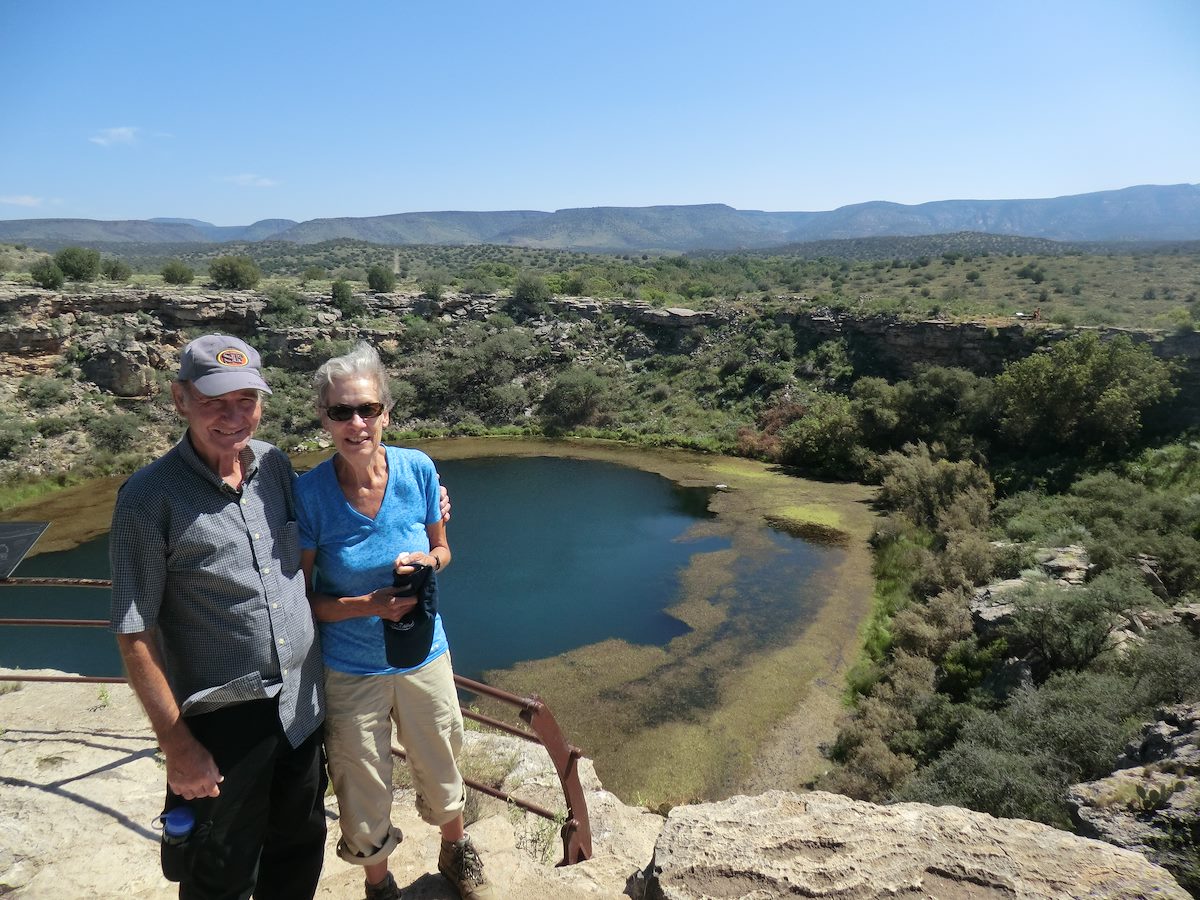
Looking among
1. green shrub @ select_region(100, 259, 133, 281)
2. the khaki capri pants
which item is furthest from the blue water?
green shrub @ select_region(100, 259, 133, 281)

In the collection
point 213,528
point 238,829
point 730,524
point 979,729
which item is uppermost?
point 213,528

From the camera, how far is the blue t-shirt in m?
2.62

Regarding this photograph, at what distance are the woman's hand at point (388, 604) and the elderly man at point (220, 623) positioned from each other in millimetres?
229

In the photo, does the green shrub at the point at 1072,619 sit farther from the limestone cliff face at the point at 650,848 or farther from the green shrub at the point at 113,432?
the green shrub at the point at 113,432

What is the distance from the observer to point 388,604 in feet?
8.50

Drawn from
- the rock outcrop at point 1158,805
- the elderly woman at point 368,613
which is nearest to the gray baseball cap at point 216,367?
the elderly woman at point 368,613

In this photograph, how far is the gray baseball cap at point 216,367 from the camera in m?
2.27

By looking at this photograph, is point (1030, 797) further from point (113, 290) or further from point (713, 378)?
point (113, 290)

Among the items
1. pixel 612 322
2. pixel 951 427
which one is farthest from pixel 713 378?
pixel 951 427

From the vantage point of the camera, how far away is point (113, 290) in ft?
90.1

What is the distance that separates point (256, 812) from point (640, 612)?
10.7m

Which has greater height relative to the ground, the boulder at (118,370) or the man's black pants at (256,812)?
the man's black pants at (256,812)

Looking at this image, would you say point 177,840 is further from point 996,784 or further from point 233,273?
point 233,273

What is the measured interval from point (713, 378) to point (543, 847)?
26.5m
